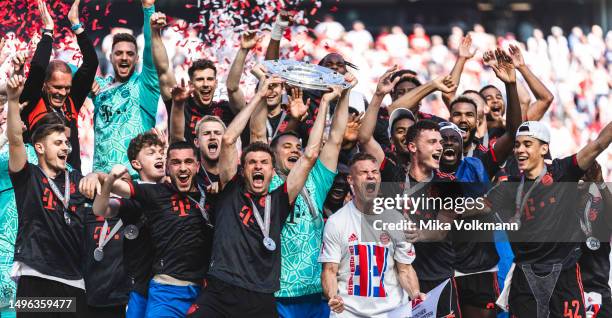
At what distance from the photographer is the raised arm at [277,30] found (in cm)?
1140

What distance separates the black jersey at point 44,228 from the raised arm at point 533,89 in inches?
141

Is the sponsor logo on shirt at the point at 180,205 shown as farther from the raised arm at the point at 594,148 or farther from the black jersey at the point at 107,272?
the raised arm at the point at 594,148

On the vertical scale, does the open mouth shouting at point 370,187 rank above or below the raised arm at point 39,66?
below

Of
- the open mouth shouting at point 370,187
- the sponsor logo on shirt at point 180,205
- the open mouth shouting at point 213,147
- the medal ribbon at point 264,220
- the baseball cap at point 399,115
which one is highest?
the baseball cap at point 399,115

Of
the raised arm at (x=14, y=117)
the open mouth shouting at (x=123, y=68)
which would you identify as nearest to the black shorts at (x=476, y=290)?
the open mouth shouting at (x=123, y=68)

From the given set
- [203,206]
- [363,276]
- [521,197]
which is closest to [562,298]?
[521,197]

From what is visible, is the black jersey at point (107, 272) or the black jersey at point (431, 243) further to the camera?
the black jersey at point (107, 272)

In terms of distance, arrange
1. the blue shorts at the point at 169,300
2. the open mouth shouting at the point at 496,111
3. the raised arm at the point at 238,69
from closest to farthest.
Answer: the blue shorts at the point at 169,300, the raised arm at the point at 238,69, the open mouth shouting at the point at 496,111

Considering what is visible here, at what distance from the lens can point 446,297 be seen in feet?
34.3

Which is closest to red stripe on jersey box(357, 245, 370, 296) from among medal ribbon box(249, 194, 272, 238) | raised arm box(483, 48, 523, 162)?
medal ribbon box(249, 194, 272, 238)

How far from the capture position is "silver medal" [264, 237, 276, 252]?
9.61m

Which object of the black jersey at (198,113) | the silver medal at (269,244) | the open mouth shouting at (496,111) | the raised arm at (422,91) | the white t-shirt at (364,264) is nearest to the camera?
the silver medal at (269,244)

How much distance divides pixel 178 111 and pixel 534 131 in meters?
2.68

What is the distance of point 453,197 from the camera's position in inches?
411
